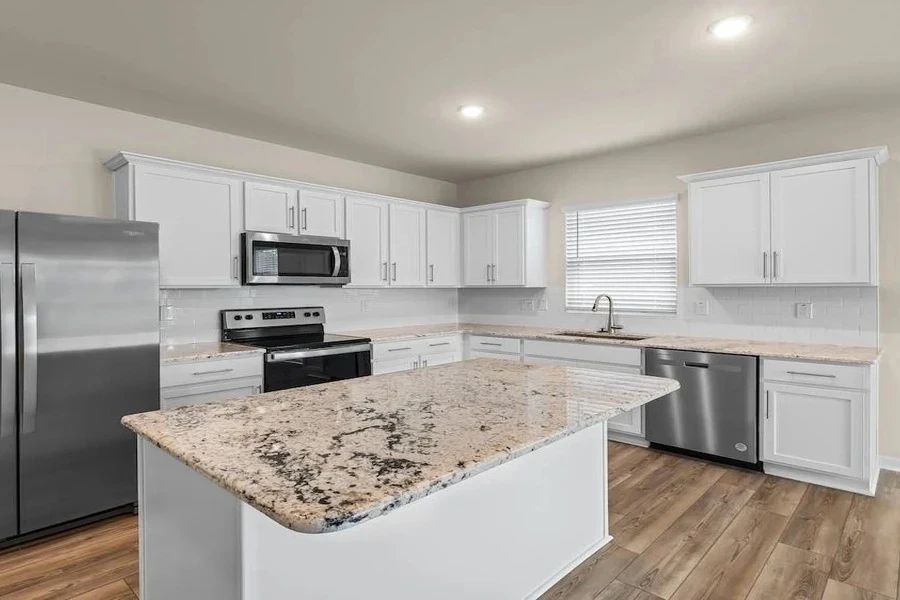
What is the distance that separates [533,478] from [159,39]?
2.58 metres

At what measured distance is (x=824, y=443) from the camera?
313 centimetres

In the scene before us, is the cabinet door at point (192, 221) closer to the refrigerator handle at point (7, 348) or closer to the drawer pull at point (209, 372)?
the drawer pull at point (209, 372)

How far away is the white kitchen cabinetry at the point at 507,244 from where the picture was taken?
4898mm

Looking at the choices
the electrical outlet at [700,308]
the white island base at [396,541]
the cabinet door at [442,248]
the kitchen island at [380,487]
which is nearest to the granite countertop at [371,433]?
the kitchen island at [380,487]

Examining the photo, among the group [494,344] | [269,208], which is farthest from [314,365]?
[494,344]

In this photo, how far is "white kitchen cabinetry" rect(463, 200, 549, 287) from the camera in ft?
16.1

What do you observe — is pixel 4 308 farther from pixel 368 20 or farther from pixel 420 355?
pixel 420 355

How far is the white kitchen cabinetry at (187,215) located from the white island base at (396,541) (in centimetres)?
203

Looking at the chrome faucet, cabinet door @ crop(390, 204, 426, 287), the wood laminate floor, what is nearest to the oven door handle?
cabinet door @ crop(390, 204, 426, 287)

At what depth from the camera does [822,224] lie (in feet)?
10.8

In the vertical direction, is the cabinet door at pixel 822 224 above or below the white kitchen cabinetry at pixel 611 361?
above

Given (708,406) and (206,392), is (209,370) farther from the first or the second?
(708,406)

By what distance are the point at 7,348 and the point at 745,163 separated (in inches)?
184

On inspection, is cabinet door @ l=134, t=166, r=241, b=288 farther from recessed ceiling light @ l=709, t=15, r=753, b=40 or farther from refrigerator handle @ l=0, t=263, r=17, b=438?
recessed ceiling light @ l=709, t=15, r=753, b=40
